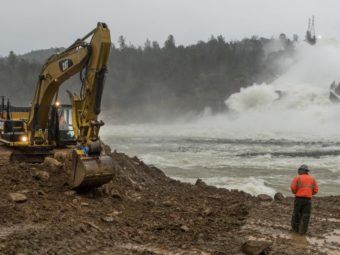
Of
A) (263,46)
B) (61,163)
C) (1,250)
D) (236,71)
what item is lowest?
(1,250)

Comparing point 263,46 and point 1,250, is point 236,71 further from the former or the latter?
point 1,250

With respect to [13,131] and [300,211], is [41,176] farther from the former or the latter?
[300,211]

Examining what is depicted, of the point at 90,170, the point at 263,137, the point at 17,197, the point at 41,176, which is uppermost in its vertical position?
the point at 263,137

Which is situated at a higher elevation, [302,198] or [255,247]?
[302,198]

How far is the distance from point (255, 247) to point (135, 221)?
2482mm

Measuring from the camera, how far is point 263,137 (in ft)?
149

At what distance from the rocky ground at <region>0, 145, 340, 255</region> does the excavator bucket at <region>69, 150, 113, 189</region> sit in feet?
1.25

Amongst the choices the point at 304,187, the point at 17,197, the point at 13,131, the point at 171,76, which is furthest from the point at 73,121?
the point at 171,76

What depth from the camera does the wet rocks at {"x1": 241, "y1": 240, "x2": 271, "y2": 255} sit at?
7.07 m

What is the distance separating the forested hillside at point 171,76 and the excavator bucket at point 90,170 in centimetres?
6921

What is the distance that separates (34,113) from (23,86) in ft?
298

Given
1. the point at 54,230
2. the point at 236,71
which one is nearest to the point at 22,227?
the point at 54,230

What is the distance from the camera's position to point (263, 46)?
119m

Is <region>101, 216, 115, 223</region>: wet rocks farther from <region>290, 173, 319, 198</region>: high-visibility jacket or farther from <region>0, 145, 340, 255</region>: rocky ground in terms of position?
<region>290, 173, 319, 198</region>: high-visibility jacket
